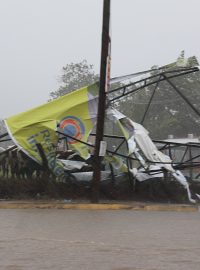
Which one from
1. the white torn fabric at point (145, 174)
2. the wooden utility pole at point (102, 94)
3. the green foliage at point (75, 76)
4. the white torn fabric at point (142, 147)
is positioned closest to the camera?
the wooden utility pole at point (102, 94)

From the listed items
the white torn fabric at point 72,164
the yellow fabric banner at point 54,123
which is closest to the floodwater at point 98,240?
the yellow fabric banner at point 54,123

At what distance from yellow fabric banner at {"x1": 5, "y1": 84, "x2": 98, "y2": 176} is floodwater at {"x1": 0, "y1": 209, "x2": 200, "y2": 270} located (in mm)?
2163

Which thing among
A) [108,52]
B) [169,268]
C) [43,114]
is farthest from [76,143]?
[169,268]

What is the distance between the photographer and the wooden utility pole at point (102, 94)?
1395cm

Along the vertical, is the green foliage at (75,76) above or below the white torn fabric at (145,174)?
above

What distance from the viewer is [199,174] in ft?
57.4

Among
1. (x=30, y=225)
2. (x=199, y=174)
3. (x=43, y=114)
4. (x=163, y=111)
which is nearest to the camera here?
(x=30, y=225)

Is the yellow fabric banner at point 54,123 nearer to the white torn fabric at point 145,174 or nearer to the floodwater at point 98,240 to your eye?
the white torn fabric at point 145,174

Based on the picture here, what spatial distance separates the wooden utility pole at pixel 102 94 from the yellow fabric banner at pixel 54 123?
1.98 ft

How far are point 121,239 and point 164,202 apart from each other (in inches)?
256

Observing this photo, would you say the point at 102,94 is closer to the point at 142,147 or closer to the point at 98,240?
the point at 142,147

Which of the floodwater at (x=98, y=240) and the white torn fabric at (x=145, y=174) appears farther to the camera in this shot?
the white torn fabric at (x=145, y=174)

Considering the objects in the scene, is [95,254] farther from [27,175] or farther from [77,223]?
[27,175]

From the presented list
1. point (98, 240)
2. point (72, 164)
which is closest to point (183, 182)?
point (72, 164)
